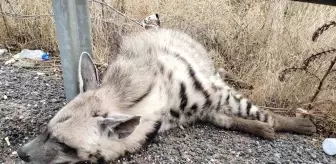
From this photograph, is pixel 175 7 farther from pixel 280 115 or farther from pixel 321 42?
pixel 280 115

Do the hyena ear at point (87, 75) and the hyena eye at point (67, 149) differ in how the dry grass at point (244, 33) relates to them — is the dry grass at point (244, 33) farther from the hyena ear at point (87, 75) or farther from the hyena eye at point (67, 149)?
the hyena eye at point (67, 149)

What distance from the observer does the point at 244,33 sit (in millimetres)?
3760

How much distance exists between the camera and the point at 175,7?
4359 mm

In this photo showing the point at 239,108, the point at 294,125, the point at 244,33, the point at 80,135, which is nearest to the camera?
the point at 80,135

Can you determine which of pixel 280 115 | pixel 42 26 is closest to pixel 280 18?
pixel 280 115

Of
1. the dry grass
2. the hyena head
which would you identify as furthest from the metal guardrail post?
the dry grass

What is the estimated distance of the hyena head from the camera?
88.4 inches

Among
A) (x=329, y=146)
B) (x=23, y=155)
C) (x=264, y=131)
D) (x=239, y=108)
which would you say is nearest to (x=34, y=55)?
(x=23, y=155)

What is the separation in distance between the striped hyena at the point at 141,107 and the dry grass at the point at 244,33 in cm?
31

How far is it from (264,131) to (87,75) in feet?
3.83

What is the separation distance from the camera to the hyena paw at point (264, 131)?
2691 mm

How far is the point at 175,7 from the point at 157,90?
195cm

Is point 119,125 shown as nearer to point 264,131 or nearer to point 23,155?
point 23,155

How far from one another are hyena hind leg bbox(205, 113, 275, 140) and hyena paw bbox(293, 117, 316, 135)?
0.21m
